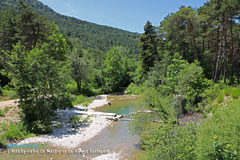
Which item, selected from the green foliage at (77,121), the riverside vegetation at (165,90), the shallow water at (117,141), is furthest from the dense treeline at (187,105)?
the green foliage at (77,121)

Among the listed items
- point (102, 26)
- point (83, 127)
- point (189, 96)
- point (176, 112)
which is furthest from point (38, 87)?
point (102, 26)

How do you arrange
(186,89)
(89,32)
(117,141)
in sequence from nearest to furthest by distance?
(117,141), (186,89), (89,32)

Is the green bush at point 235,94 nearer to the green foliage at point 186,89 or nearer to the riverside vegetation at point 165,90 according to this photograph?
the riverside vegetation at point 165,90

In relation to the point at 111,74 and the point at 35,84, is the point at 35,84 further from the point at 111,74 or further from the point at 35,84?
the point at 111,74

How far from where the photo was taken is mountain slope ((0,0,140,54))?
448ft

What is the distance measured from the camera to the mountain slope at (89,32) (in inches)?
5374

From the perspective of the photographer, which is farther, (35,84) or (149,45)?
(149,45)

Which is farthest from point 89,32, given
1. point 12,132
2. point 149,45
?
point 12,132

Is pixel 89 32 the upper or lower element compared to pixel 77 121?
upper

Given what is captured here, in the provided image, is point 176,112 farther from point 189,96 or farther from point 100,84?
point 100,84

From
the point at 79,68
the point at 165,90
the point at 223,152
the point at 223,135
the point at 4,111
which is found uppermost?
the point at 79,68

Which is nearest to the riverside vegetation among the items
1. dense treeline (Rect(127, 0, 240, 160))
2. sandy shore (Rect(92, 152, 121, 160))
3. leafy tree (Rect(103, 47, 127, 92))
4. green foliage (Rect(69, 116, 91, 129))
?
dense treeline (Rect(127, 0, 240, 160))

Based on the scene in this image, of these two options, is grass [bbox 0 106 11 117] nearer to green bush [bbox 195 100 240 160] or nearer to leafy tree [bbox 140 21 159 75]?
green bush [bbox 195 100 240 160]

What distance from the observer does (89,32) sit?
16325 cm
